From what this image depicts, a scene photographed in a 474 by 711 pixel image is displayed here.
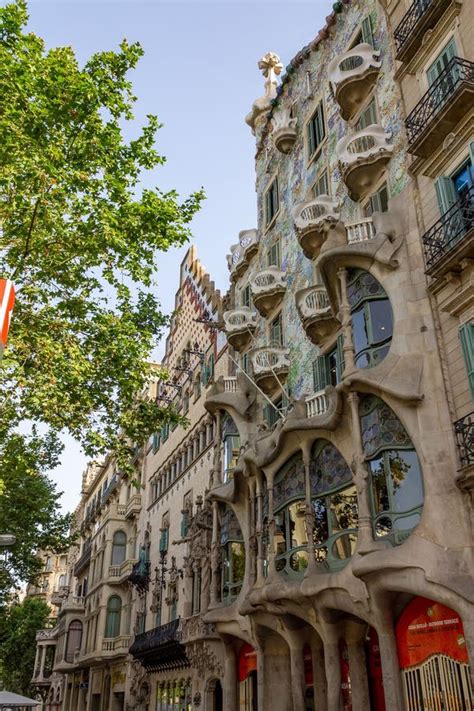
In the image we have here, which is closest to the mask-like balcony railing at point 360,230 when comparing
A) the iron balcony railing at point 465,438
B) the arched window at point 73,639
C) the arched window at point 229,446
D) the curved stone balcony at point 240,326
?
the iron balcony railing at point 465,438

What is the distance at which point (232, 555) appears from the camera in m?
20.1

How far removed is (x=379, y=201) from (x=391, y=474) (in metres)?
7.30

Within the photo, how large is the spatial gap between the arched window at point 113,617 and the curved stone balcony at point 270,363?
23.3 meters

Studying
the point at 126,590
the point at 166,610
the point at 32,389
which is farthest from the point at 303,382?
the point at 126,590

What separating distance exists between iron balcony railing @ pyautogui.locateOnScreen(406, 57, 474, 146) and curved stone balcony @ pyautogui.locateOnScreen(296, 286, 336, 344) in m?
4.80

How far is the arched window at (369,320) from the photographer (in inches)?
538

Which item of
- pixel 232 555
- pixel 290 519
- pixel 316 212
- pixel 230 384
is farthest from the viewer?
pixel 230 384

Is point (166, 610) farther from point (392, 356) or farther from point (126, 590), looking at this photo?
point (392, 356)

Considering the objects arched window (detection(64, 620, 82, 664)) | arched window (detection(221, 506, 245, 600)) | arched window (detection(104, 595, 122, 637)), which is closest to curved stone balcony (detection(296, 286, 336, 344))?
arched window (detection(221, 506, 245, 600))

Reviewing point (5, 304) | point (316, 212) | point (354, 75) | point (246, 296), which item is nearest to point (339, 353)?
point (316, 212)

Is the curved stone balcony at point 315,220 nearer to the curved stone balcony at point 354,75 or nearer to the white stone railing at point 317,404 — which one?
the curved stone balcony at point 354,75

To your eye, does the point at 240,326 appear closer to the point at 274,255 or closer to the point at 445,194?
the point at 274,255

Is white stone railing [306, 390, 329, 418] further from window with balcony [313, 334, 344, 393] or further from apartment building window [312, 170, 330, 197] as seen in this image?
apartment building window [312, 170, 330, 197]

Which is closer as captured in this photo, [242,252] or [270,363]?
[270,363]
